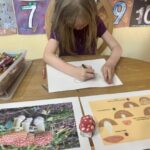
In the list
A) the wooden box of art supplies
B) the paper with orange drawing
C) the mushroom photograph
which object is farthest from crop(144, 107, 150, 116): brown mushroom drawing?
the wooden box of art supplies

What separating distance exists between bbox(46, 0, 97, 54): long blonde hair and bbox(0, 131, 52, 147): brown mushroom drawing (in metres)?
0.56

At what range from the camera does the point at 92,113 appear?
0.77 meters

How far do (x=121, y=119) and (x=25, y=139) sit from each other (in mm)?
269

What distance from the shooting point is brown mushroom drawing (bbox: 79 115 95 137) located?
686mm

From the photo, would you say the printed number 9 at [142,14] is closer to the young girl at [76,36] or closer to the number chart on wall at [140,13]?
the number chart on wall at [140,13]

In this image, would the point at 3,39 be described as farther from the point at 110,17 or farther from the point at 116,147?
the point at 116,147

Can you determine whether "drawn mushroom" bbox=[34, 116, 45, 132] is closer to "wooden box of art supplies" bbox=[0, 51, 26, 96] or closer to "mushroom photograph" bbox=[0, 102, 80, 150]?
"mushroom photograph" bbox=[0, 102, 80, 150]

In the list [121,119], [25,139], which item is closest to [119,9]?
[121,119]

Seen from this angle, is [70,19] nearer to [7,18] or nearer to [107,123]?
[107,123]

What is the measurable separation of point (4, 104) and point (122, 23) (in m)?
1.15

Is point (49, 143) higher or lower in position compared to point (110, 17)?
lower

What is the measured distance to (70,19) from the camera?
3.61 ft

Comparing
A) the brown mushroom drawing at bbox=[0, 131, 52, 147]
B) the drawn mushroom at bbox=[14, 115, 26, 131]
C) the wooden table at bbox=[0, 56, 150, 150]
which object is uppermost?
the wooden table at bbox=[0, 56, 150, 150]

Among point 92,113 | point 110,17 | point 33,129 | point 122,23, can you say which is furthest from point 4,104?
point 122,23
